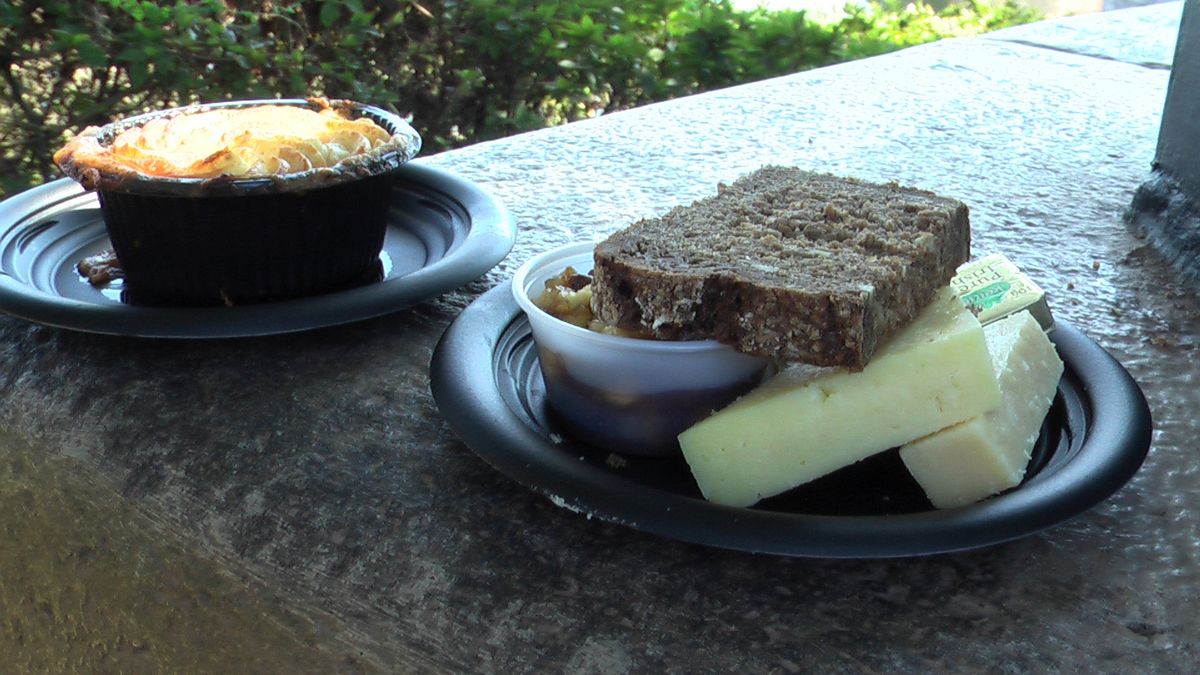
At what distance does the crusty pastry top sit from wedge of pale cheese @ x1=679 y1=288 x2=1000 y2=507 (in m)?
0.66

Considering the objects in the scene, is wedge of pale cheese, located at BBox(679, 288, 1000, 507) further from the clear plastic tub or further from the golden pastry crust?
the golden pastry crust

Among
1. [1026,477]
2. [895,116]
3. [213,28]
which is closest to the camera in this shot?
[1026,477]

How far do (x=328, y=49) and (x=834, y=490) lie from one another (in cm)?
284

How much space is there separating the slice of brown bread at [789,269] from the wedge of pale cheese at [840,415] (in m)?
0.03

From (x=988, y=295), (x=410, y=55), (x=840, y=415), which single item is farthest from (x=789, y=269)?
(x=410, y=55)

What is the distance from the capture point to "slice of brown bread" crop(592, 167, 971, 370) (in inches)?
37.2

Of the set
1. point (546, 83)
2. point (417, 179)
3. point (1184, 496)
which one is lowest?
point (546, 83)

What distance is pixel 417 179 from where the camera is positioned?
5.57 ft

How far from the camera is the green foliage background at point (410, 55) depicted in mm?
2979

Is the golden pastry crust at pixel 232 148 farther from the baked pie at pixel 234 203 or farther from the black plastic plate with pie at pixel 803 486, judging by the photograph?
the black plastic plate with pie at pixel 803 486

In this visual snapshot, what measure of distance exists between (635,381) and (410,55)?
9.13 feet

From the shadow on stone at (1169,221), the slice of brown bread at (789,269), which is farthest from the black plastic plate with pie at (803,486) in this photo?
the shadow on stone at (1169,221)

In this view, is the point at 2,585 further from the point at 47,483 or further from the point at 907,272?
the point at 907,272

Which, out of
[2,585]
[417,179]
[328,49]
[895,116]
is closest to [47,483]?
[2,585]
